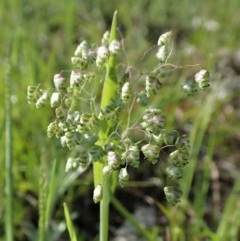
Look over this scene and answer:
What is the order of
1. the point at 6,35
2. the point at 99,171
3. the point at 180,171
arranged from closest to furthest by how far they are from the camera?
the point at 180,171, the point at 99,171, the point at 6,35

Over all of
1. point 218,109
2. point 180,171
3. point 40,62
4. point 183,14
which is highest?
point 183,14

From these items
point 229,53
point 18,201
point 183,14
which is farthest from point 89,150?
point 183,14

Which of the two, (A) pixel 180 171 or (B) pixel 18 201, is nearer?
(A) pixel 180 171

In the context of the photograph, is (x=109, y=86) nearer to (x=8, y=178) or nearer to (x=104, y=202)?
(x=104, y=202)

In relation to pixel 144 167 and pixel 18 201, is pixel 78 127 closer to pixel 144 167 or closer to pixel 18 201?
pixel 18 201

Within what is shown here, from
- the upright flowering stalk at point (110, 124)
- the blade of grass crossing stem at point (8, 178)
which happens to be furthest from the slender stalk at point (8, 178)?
the upright flowering stalk at point (110, 124)

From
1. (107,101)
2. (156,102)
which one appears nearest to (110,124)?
(107,101)

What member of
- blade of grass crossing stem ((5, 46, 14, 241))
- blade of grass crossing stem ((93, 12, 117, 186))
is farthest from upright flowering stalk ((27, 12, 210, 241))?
blade of grass crossing stem ((5, 46, 14, 241))

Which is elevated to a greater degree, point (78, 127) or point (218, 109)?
point (218, 109)

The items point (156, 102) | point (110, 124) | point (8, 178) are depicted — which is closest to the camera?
point (110, 124)
